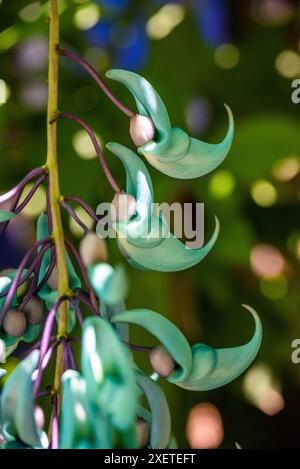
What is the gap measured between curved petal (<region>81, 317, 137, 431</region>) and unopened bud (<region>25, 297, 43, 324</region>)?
6.6 inches

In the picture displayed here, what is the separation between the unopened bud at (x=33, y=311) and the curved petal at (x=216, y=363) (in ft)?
0.51

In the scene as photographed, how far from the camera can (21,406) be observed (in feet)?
2.31

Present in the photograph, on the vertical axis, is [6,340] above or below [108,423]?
above

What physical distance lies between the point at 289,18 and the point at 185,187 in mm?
448

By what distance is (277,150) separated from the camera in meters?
1.41

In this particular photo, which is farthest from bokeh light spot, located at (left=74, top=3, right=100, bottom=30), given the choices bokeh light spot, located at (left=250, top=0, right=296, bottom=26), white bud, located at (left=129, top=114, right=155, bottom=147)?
white bud, located at (left=129, top=114, right=155, bottom=147)

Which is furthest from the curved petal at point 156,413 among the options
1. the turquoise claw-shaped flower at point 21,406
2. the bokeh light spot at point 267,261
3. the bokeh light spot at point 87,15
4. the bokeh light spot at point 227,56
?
the bokeh light spot at point 227,56

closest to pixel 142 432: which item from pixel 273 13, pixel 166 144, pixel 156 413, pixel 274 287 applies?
pixel 156 413

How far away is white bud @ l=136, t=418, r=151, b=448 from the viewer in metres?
0.75

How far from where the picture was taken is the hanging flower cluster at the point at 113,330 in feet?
2.22

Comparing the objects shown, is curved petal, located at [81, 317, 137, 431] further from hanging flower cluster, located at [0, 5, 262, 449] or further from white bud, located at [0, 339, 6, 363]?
white bud, located at [0, 339, 6, 363]

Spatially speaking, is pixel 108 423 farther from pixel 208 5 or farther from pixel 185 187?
pixel 208 5

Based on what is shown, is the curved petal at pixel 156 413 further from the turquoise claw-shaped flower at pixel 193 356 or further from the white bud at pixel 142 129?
the white bud at pixel 142 129

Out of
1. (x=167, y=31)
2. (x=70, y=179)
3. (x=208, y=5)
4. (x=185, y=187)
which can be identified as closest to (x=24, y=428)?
(x=70, y=179)
